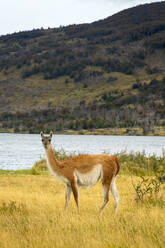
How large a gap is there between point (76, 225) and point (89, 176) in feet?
5.68

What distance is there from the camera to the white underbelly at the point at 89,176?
30.7 ft

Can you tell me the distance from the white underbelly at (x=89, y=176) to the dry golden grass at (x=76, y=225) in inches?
30.0

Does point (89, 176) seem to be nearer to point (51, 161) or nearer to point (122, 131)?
point (51, 161)

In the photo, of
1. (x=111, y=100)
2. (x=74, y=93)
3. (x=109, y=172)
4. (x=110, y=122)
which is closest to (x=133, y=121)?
(x=110, y=122)

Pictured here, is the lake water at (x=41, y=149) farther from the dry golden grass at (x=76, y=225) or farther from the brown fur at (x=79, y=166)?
the brown fur at (x=79, y=166)

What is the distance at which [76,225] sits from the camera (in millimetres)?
7820

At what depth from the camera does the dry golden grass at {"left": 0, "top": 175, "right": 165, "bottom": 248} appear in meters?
6.59

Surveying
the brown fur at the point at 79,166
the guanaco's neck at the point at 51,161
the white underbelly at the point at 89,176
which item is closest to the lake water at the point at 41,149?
the brown fur at the point at 79,166

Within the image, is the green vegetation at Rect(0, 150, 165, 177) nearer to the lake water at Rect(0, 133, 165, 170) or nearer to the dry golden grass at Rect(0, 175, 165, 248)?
the lake water at Rect(0, 133, 165, 170)

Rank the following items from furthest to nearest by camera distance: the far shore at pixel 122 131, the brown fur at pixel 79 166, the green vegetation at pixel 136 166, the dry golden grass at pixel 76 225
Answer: the far shore at pixel 122 131 → the green vegetation at pixel 136 166 → the brown fur at pixel 79 166 → the dry golden grass at pixel 76 225

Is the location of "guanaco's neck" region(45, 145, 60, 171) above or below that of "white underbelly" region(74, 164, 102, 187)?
above

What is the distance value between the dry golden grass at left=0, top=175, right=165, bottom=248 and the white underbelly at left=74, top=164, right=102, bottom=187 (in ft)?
2.50

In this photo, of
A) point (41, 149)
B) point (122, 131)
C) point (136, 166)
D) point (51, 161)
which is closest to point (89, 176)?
point (51, 161)

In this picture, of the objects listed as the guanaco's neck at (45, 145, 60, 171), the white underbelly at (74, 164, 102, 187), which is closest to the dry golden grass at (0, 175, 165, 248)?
the white underbelly at (74, 164, 102, 187)
